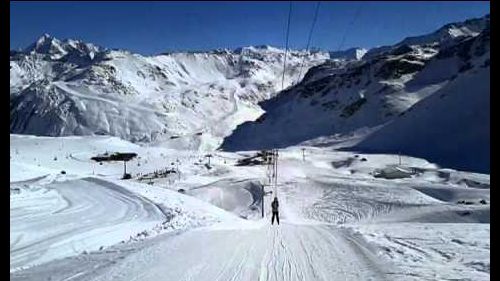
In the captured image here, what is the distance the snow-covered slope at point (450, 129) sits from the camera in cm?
11246

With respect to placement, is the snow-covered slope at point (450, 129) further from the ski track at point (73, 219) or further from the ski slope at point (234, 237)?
the ski track at point (73, 219)

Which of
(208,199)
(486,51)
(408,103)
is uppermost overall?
(486,51)

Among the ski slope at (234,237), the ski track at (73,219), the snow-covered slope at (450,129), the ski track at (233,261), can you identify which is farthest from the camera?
the snow-covered slope at (450,129)

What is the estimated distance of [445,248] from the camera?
17359mm

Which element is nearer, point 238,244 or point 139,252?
point 139,252

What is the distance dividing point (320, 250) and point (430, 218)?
26.9 m

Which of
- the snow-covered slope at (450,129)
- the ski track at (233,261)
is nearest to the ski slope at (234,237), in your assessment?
the ski track at (233,261)

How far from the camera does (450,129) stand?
125 m

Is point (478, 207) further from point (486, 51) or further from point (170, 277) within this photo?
point (486, 51)

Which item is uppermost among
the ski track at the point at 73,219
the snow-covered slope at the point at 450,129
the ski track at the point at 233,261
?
the snow-covered slope at the point at 450,129

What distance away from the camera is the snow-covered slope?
11246 centimetres

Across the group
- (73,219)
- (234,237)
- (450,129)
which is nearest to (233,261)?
(234,237)

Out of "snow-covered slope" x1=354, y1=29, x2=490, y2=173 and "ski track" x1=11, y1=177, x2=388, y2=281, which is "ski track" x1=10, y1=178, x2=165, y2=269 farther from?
"snow-covered slope" x1=354, y1=29, x2=490, y2=173
